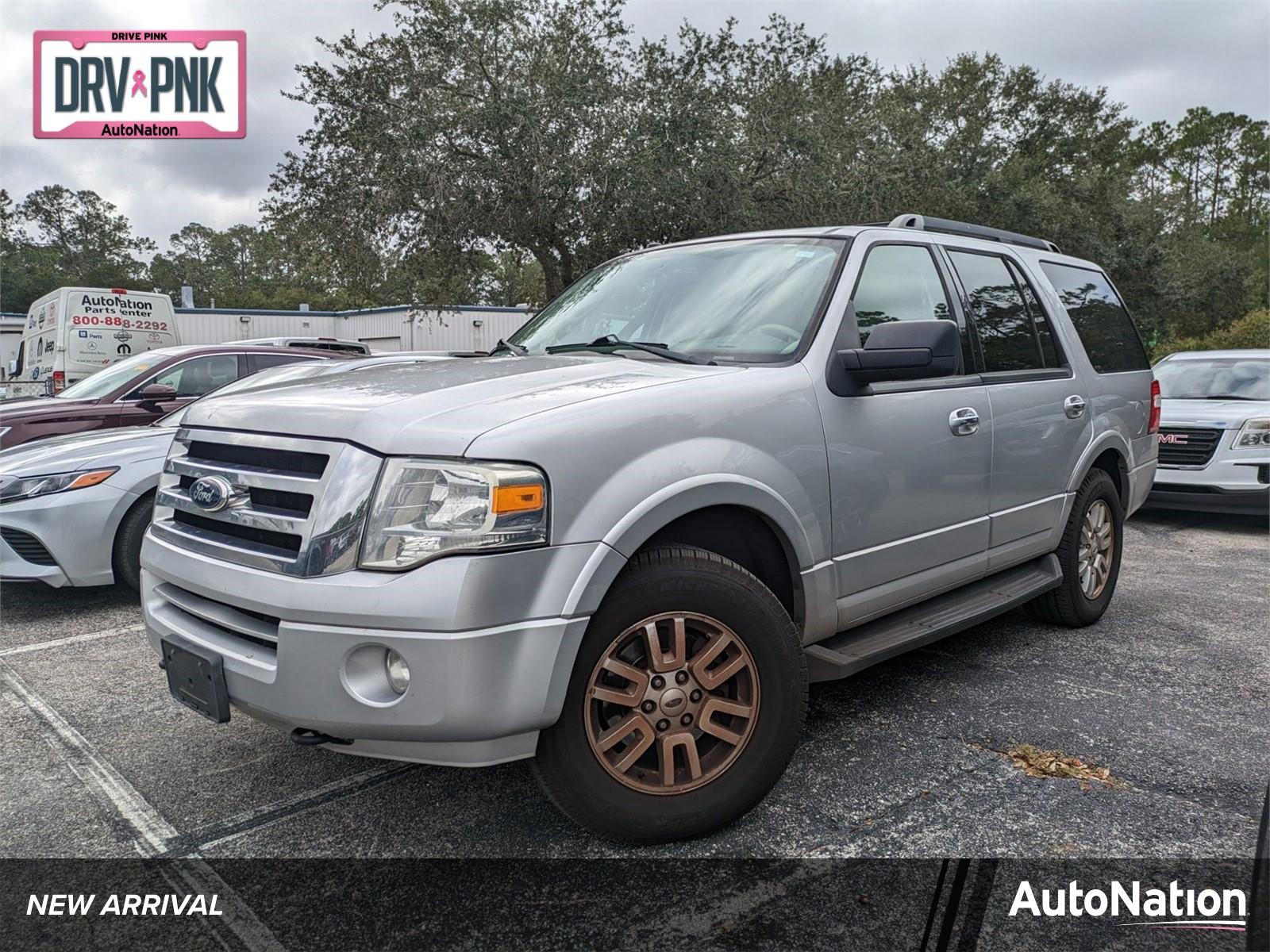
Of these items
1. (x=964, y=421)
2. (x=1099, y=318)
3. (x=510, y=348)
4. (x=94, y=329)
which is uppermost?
(x=94, y=329)

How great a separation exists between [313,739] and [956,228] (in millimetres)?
3361

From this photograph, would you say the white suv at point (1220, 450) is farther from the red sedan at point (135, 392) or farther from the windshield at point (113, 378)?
the windshield at point (113, 378)

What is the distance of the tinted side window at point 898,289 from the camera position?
3250 millimetres

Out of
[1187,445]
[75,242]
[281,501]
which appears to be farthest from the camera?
[75,242]

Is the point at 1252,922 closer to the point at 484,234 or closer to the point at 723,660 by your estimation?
the point at 723,660

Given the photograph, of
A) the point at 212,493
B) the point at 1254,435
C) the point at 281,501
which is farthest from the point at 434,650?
the point at 1254,435

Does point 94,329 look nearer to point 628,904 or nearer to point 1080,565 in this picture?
point 1080,565

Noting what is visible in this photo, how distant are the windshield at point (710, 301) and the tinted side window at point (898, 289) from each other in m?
0.16

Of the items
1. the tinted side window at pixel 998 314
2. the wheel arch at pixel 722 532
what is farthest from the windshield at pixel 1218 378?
the wheel arch at pixel 722 532

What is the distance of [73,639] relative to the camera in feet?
15.1

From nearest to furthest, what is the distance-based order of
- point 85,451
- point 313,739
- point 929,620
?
point 313,739 < point 929,620 < point 85,451

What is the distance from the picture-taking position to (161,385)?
7586mm

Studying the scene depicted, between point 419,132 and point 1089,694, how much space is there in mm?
14826

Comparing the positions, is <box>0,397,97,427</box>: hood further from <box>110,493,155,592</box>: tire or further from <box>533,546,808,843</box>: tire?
<box>533,546,808,843</box>: tire
